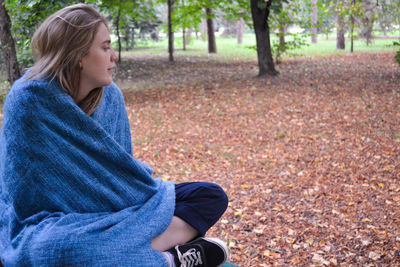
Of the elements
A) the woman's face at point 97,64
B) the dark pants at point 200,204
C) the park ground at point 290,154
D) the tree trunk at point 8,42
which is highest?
the tree trunk at point 8,42

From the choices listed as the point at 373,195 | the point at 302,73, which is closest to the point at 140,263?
the point at 373,195

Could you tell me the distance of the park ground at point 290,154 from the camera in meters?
3.46

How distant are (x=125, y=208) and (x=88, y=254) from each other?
1.08 feet

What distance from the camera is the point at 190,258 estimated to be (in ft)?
6.99

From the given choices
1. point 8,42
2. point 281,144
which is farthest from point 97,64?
point 8,42

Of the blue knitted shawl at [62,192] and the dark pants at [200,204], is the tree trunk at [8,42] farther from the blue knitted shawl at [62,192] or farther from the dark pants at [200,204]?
the dark pants at [200,204]

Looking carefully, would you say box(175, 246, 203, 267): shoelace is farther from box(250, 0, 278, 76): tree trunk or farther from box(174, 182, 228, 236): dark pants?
box(250, 0, 278, 76): tree trunk

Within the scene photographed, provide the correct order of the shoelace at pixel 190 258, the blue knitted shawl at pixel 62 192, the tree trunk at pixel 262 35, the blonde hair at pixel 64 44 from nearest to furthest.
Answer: the blue knitted shawl at pixel 62 192 < the blonde hair at pixel 64 44 < the shoelace at pixel 190 258 < the tree trunk at pixel 262 35

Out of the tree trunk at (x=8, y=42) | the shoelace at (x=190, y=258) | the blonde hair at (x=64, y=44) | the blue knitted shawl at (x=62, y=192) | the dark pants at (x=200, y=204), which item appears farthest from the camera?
the tree trunk at (x=8, y=42)

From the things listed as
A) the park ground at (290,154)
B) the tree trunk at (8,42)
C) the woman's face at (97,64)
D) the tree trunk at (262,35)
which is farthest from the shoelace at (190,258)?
the tree trunk at (262,35)

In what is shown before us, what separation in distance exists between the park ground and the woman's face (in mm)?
1922

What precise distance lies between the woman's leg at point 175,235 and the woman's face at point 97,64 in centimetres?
86

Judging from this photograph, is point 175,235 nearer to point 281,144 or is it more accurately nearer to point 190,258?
point 190,258

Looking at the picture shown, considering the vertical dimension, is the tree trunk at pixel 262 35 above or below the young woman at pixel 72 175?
above
